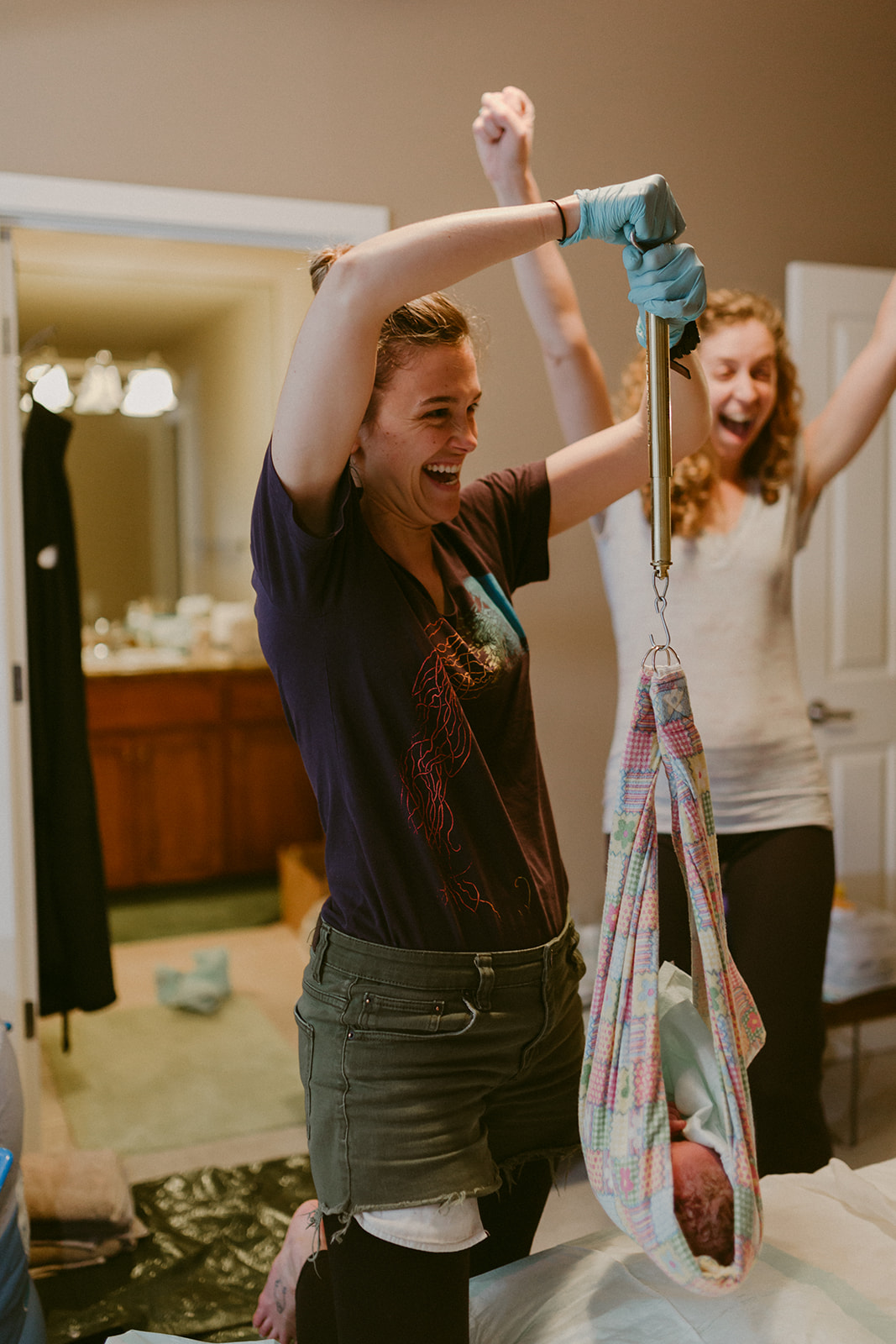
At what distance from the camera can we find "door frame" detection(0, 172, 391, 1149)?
2111 millimetres

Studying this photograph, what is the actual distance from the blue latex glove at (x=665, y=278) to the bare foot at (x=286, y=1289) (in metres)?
1.15

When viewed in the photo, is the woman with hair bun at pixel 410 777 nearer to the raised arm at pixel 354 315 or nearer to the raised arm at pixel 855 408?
the raised arm at pixel 354 315

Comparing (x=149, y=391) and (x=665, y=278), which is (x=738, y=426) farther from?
(x=149, y=391)

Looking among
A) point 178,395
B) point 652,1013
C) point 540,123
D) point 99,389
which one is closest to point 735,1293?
point 652,1013

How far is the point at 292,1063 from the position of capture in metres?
2.92

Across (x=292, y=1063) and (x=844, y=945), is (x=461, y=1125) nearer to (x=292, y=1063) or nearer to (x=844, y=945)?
(x=844, y=945)

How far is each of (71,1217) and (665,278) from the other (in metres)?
1.97

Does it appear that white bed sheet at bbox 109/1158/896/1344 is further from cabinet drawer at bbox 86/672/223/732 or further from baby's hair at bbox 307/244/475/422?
cabinet drawer at bbox 86/672/223/732

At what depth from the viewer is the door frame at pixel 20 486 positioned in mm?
2111

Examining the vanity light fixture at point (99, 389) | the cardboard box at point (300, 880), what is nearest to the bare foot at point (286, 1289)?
the cardboard box at point (300, 880)

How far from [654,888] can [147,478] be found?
5402 mm

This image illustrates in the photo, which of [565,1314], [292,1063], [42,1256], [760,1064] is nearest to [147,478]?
[292,1063]

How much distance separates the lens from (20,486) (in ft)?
7.16

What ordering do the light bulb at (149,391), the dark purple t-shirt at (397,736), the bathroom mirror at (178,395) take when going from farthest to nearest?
1. the light bulb at (149,391)
2. the bathroom mirror at (178,395)
3. the dark purple t-shirt at (397,736)
